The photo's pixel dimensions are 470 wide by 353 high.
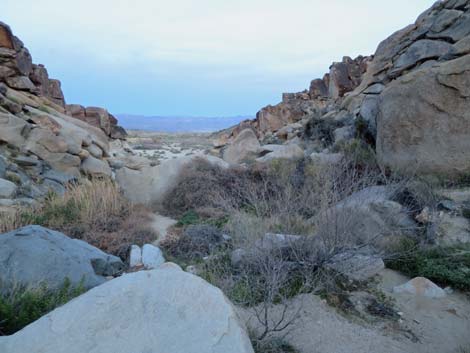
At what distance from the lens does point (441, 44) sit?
10492mm

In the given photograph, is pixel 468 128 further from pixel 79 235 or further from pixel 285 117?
pixel 285 117

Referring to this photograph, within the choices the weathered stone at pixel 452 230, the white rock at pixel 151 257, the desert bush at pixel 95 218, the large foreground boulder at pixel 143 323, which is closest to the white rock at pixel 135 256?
the white rock at pixel 151 257

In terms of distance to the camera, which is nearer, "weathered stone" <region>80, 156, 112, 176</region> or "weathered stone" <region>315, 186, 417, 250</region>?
"weathered stone" <region>315, 186, 417, 250</region>

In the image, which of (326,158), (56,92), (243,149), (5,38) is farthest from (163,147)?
(326,158)

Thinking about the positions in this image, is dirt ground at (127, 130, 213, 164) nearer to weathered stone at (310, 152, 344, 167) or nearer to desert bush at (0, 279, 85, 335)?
weathered stone at (310, 152, 344, 167)

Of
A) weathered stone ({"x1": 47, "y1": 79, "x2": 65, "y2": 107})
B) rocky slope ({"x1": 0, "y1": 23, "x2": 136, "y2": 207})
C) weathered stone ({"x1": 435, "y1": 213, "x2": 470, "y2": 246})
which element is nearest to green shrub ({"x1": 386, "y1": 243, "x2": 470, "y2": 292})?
weathered stone ({"x1": 435, "y1": 213, "x2": 470, "y2": 246})

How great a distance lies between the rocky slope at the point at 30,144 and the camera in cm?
971

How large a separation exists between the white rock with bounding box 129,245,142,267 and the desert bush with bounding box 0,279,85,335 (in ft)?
7.08

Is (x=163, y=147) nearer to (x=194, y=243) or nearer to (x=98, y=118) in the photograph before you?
(x=98, y=118)

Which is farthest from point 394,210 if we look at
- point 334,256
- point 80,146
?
point 80,146

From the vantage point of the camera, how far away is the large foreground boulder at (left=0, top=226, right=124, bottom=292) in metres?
4.14

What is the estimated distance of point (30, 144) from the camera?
1163 cm

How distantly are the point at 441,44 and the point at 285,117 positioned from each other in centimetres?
1581

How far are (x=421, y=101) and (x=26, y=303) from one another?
279 inches
